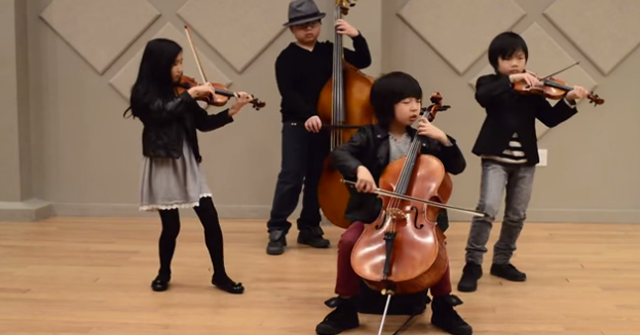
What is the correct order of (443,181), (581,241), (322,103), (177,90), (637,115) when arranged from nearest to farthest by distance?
(443,181), (177,90), (322,103), (581,241), (637,115)

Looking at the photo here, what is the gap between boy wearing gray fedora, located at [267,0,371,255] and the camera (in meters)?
3.85

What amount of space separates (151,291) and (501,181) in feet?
5.28

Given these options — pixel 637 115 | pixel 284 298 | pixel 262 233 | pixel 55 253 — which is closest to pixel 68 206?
pixel 55 253

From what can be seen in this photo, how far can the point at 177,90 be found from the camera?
10.4 feet

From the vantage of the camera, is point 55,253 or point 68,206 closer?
point 55,253

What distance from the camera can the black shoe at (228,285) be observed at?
3.25 m

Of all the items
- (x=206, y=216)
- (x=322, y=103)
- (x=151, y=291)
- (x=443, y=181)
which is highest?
(x=322, y=103)

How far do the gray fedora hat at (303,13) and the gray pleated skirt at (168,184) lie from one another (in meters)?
1.00

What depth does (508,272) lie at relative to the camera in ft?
11.4

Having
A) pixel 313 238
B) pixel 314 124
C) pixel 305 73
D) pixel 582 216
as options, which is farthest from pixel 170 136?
pixel 582 216

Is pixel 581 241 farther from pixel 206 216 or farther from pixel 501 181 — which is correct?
pixel 206 216

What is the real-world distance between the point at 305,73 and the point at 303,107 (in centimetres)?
18

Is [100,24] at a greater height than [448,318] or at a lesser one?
greater

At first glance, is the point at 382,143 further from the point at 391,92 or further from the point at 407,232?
the point at 407,232
